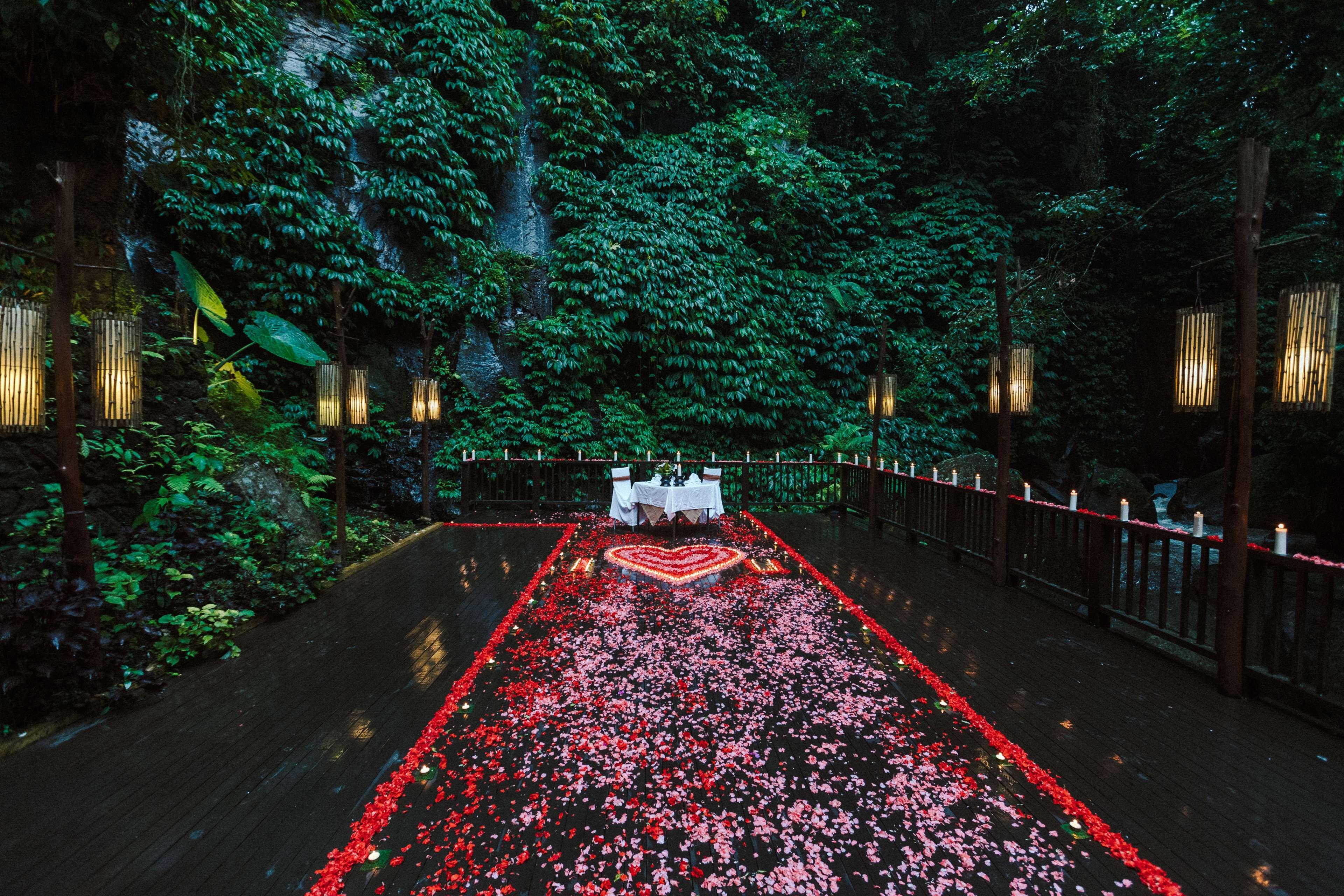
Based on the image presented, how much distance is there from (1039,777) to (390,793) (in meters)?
2.84

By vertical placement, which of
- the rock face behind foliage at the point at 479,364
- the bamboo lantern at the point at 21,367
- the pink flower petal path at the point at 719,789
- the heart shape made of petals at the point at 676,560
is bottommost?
the pink flower petal path at the point at 719,789

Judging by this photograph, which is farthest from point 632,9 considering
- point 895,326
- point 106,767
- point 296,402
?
point 106,767

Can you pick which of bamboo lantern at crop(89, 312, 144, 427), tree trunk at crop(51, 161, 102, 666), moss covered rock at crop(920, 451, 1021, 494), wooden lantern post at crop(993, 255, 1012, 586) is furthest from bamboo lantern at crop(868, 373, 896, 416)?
tree trunk at crop(51, 161, 102, 666)

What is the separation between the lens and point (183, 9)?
16.9 feet

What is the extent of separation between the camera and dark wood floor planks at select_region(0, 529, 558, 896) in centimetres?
190

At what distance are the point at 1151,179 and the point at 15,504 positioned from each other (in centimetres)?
2104

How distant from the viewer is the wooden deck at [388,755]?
6.33 feet

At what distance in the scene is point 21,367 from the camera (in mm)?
2504

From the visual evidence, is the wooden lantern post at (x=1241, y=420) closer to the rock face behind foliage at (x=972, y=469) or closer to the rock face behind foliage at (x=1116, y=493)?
the rock face behind foliage at (x=972, y=469)

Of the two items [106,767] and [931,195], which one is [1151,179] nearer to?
[931,195]

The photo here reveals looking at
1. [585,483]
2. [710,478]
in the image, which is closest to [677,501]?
[710,478]

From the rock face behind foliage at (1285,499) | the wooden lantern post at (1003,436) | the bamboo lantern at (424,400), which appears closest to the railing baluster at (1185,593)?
the wooden lantern post at (1003,436)

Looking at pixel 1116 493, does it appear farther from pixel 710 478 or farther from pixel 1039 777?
pixel 1039 777

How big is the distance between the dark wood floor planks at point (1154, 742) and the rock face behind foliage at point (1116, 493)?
8395 mm
